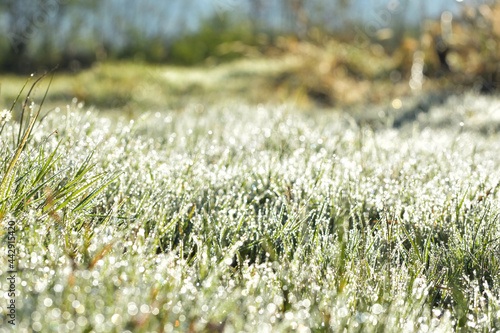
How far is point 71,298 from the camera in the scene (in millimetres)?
712

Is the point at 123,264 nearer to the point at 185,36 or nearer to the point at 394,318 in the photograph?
the point at 394,318

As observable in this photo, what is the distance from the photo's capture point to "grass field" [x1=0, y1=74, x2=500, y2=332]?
77cm

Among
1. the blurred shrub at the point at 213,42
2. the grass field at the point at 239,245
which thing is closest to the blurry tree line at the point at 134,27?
the blurred shrub at the point at 213,42

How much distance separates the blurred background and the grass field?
232 centimetres

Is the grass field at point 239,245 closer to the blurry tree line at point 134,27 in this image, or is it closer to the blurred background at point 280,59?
the blurred background at point 280,59

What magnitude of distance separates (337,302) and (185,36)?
1597 cm

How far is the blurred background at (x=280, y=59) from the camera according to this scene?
512 cm

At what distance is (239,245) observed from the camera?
992 millimetres

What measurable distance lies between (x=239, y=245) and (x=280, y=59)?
8.37m

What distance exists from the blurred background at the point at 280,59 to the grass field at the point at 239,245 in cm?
232

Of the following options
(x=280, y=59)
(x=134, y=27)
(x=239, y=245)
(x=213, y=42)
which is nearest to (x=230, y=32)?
(x=213, y=42)

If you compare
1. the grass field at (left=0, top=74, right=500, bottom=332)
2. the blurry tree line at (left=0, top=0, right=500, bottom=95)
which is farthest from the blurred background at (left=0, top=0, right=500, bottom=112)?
the grass field at (left=0, top=74, right=500, bottom=332)

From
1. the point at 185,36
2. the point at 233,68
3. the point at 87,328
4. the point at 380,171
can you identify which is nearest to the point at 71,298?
the point at 87,328

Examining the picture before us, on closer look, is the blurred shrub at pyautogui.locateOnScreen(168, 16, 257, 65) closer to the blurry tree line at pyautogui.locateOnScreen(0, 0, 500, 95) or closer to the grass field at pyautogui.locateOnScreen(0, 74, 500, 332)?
the blurry tree line at pyautogui.locateOnScreen(0, 0, 500, 95)
